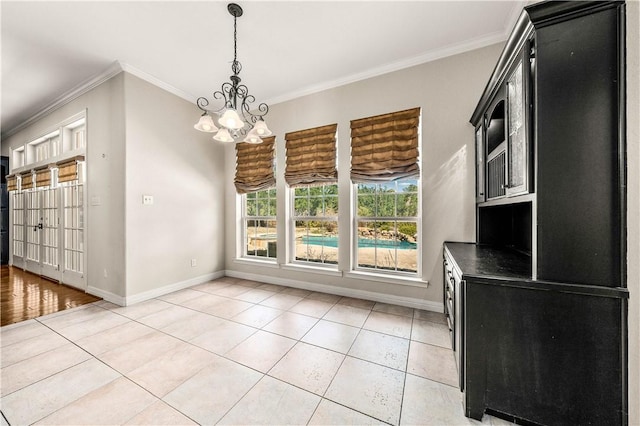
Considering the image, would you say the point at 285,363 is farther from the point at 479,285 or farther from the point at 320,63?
A: the point at 320,63

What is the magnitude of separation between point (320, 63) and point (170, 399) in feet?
11.5

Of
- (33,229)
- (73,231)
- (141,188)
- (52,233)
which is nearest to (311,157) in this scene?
(141,188)

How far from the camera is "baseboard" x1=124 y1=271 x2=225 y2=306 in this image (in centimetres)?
311

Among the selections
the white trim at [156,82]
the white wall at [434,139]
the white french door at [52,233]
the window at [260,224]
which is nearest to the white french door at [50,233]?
the white french door at [52,233]

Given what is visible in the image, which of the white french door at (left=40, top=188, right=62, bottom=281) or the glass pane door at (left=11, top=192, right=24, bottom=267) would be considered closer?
the white french door at (left=40, top=188, right=62, bottom=281)

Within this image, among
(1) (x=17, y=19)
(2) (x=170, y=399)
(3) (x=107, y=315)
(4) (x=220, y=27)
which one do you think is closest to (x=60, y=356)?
(3) (x=107, y=315)

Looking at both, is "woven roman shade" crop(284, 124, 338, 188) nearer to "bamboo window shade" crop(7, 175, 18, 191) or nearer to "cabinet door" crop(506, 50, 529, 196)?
"cabinet door" crop(506, 50, 529, 196)

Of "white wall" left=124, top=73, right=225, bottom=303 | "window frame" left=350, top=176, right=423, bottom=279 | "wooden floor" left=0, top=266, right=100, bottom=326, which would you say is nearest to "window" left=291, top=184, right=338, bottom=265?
"window frame" left=350, top=176, right=423, bottom=279

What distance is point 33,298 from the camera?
329 cm

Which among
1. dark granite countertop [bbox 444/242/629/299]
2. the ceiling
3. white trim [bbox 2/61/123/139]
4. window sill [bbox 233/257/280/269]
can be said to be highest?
the ceiling

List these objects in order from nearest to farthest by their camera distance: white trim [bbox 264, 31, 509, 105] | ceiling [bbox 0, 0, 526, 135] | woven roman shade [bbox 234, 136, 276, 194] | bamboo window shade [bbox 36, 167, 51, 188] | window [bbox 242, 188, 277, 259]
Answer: ceiling [bbox 0, 0, 526, 135]
white trim [bbox 264, 31, 509, 105]
woven roman shade [bbox 234, 136, 276, 194]
window [bbox 242, 188, 277, 259]
bamboo window shade [bbox 36, 167, 51, 188]

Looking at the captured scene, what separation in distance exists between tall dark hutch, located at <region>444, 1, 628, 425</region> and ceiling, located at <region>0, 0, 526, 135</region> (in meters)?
1.31

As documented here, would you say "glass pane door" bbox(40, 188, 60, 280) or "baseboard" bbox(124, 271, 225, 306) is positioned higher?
"glass pane door" bbox(40, 188, 60, 280)

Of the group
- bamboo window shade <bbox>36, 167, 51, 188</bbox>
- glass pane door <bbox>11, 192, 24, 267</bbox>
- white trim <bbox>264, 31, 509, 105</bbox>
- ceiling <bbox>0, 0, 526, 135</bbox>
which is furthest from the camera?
glass pane door <bbox>11, 192, 24, 267</bbox>
